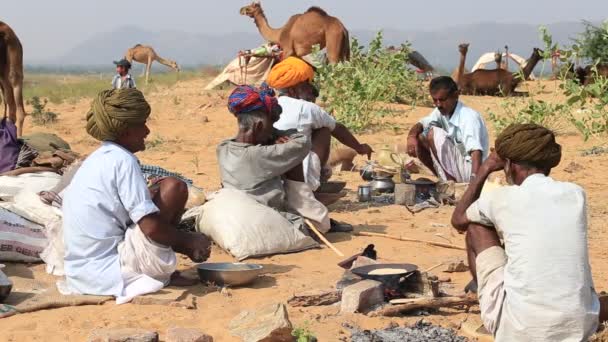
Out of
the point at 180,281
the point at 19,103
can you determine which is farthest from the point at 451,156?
the point at 19,103

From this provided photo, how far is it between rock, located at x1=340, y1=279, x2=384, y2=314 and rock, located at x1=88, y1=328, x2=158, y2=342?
0.94m

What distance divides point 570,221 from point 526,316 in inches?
15.5

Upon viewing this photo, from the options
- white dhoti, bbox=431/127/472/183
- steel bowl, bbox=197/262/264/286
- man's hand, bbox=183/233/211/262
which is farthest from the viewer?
white dhoti, bbox=431/127/472/183

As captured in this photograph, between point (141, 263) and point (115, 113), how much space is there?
75cm

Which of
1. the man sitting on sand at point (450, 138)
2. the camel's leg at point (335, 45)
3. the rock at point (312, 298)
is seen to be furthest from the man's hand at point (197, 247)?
the camel's leg at point (335, 45)

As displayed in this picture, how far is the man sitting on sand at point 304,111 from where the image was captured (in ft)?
22.8

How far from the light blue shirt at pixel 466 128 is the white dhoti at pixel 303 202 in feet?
5.47

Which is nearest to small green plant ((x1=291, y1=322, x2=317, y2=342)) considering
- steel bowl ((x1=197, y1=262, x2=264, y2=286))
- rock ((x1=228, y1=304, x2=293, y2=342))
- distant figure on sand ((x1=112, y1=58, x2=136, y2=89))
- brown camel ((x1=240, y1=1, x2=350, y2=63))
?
rock ((x1=228, y1=304, x2=293, y2=342))

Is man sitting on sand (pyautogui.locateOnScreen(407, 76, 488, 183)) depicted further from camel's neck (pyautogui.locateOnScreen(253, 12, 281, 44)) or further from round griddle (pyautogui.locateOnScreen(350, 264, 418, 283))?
camel's neck (pyautogui.locateOnScreen(253, 12, 281, 44))

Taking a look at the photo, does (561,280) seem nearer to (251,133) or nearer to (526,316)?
(526,316)

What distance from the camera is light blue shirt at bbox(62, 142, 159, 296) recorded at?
4.50 meters

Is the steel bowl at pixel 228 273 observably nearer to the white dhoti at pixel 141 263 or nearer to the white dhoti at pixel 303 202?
the white dhoti at pixel 141 263

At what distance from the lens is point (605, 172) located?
370 inches

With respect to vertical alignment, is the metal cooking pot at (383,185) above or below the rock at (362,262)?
below
